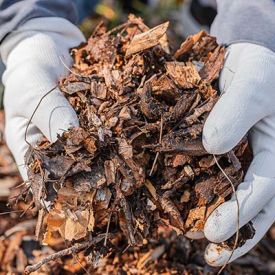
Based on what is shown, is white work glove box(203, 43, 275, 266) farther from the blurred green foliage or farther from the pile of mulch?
the blurred green foliage

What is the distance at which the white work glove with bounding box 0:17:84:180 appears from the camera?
4.75 ft

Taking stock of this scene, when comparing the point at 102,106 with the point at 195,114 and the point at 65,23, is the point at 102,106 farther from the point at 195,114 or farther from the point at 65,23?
the point at 65,23

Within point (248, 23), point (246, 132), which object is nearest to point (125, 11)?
point (248, 23)

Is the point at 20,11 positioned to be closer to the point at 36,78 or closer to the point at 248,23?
the point at 36,78

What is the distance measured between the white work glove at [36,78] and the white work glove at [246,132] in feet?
1.27

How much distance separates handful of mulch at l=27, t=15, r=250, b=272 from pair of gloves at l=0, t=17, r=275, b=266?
4 cm

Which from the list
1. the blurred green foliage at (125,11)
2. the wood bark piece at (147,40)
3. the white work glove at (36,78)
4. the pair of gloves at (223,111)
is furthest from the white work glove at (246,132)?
the blurred green foliage at (125,11)

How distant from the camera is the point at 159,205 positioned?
139 centimetres

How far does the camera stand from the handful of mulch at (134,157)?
4.29 ft

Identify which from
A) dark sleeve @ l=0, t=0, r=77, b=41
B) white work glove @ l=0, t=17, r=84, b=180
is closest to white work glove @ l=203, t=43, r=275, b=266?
white work glove @ l=0, t=17, r=84, b=180

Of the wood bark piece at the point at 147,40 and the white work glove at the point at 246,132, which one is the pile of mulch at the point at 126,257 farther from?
the wood bark piece at the point at 147,40

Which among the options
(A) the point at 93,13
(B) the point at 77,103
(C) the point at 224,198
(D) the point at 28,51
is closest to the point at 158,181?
(C) the point at 224,198

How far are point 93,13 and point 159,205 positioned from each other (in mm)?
1959

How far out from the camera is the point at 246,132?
140 centimetres
